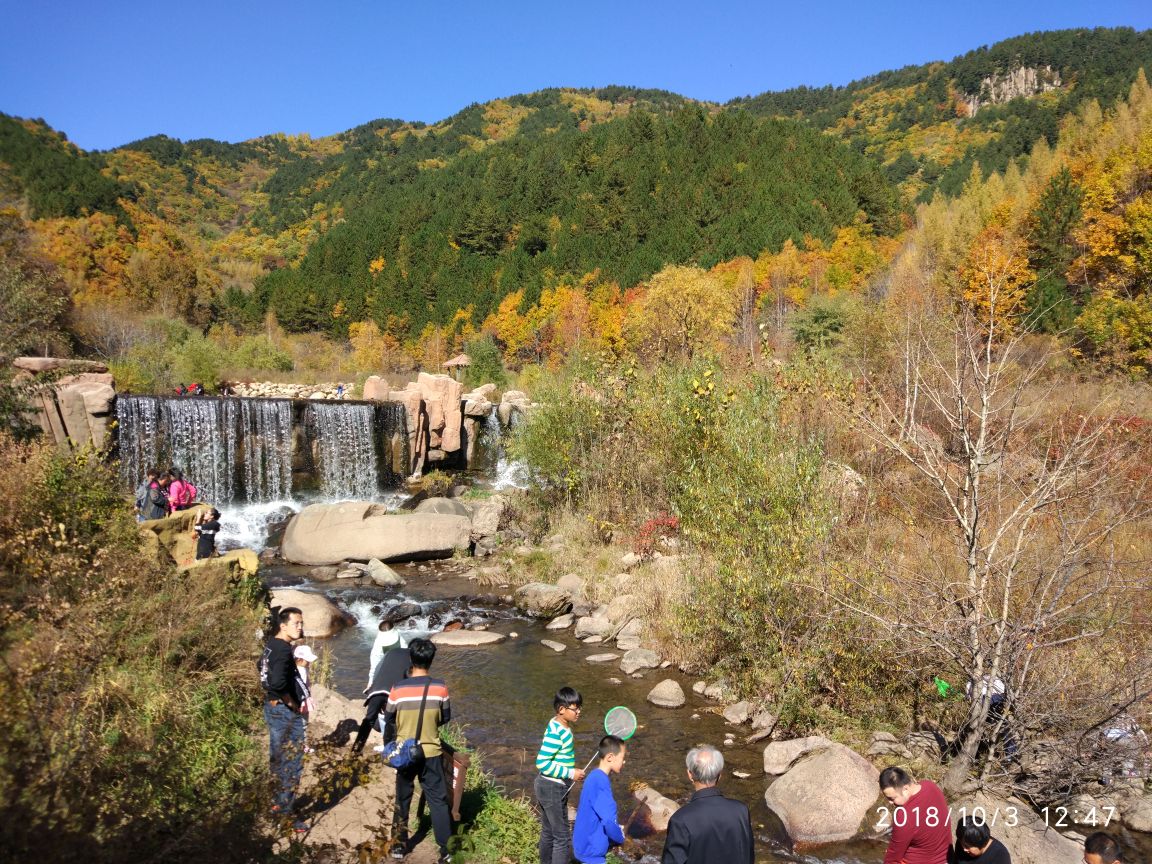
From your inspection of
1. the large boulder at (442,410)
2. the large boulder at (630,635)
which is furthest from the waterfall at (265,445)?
the large boulder at (630,635)

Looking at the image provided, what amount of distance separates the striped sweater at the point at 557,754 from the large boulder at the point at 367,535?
1320cm

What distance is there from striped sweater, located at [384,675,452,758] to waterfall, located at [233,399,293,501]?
1865cm

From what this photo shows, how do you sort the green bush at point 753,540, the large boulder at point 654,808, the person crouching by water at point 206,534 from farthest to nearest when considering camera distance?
the person crouching by water at point 206,534 → the green bush at point 753,540 → the large boulder at point 654,808

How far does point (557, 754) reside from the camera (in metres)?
4.80

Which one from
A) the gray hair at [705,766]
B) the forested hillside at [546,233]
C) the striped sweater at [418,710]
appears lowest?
the striped sweater at [418,710]

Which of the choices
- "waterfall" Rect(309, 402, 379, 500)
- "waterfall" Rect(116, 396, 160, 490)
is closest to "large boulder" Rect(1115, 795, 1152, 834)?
"waterfall" Rect(309, 402, 379, 500)

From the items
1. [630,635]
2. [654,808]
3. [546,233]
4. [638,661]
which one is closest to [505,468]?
[630,635]

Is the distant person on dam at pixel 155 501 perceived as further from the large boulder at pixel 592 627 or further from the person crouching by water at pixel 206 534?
the large boulder at pixel 592 627

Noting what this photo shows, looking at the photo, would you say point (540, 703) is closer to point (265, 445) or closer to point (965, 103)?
point (265, 445)

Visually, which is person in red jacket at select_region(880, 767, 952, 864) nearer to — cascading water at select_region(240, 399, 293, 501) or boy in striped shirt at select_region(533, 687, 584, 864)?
boy in striped shirt at select_region(533, 687, 584, 864)

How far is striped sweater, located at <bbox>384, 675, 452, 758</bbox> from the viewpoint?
512 centimetres

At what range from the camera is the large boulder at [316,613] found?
41.2 feet

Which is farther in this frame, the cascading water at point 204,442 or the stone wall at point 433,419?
the stone wall at point 433,419
